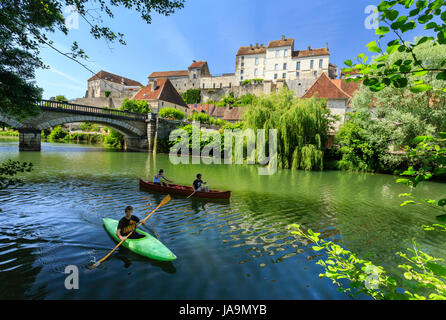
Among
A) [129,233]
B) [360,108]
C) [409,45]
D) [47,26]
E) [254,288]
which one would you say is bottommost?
[254,288]

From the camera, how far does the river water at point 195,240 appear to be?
4.58 m

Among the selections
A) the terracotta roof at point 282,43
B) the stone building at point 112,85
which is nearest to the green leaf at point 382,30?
the terracotta roof at point 282,43

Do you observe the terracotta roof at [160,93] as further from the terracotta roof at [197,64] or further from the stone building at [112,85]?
the stone building at [112,85]

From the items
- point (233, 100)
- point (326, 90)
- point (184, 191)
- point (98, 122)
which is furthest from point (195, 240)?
point (233, 100)

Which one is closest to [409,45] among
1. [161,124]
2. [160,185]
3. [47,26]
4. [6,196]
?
[47,26]

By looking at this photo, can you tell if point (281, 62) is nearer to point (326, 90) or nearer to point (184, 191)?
point (326, 90)

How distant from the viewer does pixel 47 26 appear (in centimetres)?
489

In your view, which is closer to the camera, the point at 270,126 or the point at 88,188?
the point at 88,188

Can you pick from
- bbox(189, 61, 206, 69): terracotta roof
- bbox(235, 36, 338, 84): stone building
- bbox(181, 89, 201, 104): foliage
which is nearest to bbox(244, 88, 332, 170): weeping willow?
bbox(235, 36, 338, 84): stone building

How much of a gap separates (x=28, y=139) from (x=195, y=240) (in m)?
28.5

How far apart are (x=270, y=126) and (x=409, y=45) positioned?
20193 mm

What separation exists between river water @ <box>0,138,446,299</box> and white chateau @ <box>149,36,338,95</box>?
52843 mm

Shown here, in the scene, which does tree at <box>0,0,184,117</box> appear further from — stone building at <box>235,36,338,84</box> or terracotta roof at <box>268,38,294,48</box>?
terracotta roof at <box>268,38,294,48</box>
